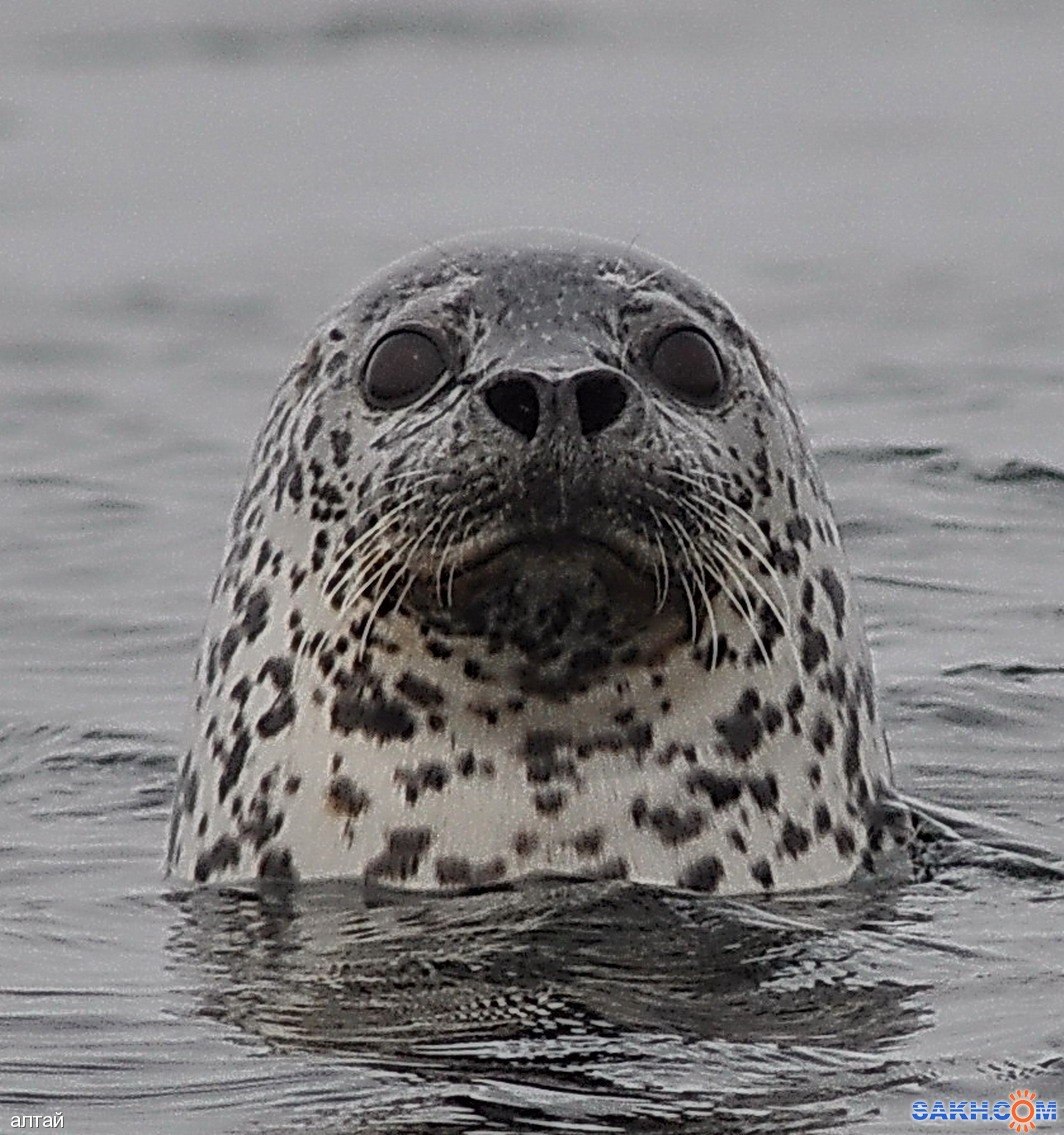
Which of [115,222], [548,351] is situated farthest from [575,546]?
[115,222]

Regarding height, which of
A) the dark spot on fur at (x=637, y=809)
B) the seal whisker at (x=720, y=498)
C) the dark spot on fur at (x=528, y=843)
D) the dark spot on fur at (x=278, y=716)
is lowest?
the dark spot on fur at (x=528, y=843)

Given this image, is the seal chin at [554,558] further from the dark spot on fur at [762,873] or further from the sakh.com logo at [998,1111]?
the sakh.com logo at [998,1111]

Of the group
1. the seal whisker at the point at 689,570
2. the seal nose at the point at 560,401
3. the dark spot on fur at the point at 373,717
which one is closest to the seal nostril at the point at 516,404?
the seal nose at the point at 560,401

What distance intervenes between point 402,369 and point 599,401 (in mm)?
639

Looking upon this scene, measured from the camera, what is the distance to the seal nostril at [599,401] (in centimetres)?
709

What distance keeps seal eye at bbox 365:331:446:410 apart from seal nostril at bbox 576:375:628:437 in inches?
20.4

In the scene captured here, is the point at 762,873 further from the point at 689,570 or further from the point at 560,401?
the point at 560,401

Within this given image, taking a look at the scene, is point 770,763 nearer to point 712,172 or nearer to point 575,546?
point 575,546

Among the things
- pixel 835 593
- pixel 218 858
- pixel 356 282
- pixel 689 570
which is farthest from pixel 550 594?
pixel 356 282

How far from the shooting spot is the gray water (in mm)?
6648

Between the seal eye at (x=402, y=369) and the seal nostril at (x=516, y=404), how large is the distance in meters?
0.40

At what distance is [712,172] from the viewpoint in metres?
19.6

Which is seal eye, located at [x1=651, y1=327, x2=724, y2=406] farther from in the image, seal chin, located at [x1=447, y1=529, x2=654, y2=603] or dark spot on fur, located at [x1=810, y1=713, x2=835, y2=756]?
dark spot on fur, located at [x1=810, y1=713, x2=835, y2=756]

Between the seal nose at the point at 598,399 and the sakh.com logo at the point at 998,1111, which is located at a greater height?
the seal nose at the point at 598,399
